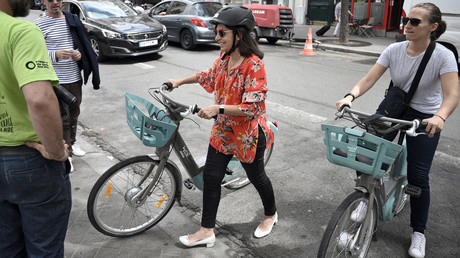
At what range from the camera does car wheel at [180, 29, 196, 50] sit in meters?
13.0

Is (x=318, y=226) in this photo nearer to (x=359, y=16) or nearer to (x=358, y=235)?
(x=358, y=235)

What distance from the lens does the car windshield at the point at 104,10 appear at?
10.8 metres

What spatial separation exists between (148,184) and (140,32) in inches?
322

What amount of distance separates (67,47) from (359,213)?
127 inches

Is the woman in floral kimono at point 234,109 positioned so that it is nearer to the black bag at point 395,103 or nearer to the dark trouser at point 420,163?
the black bag at point 395,103

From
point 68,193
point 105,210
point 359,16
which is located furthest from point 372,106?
point 359,16

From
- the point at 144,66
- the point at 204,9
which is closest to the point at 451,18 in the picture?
the point at 204,9

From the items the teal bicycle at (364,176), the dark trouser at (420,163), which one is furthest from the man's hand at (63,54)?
the dark trouser at (420,163)

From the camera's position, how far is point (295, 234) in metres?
3.34

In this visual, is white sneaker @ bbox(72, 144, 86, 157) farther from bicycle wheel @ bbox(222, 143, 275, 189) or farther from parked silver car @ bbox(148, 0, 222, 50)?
parked silver car @ bbox(148, 0, 222, 50)

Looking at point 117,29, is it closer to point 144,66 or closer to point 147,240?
point 144,66

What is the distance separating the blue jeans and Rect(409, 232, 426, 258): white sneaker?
2.45 m

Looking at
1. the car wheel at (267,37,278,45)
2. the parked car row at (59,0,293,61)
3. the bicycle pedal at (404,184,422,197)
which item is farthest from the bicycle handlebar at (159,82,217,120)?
the car wheel at (267,37,278,45)

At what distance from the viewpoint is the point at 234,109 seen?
265 cm
